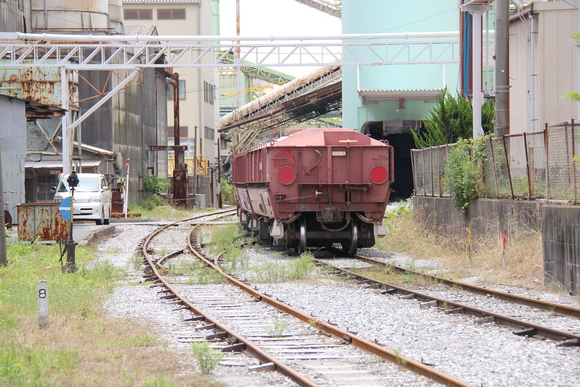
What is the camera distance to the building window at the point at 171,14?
68.1 m

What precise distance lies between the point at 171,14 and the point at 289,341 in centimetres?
6306

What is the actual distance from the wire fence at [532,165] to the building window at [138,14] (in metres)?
52.4

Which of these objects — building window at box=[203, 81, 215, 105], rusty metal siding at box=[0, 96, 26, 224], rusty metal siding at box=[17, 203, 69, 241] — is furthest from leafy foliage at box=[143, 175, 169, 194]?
rusty metal siding at box=[17, 203, 69, 241]

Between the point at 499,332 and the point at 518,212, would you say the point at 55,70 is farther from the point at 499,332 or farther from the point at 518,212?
the point at 499,332

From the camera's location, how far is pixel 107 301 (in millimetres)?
A: 11984

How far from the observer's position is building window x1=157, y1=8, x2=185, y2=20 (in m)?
68.1

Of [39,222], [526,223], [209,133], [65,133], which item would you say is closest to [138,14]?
[209,133]

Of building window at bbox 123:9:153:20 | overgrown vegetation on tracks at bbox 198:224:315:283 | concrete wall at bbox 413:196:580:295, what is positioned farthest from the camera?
building window at bbox 123:9:153:20

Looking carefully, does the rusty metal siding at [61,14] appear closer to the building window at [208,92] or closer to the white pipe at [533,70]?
the building window at [208,92]

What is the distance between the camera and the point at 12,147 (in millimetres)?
26844

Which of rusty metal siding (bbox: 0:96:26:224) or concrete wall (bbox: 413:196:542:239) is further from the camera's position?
rusty metal siding (bbox: 0:96:26:224)

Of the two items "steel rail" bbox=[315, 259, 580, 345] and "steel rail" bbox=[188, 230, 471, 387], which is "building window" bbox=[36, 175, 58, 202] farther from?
Result: "steel rail" bbox=[315, 259, 580, 345]

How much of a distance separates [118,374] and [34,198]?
110ft

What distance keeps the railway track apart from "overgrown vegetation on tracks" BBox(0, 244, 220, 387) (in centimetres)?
73
